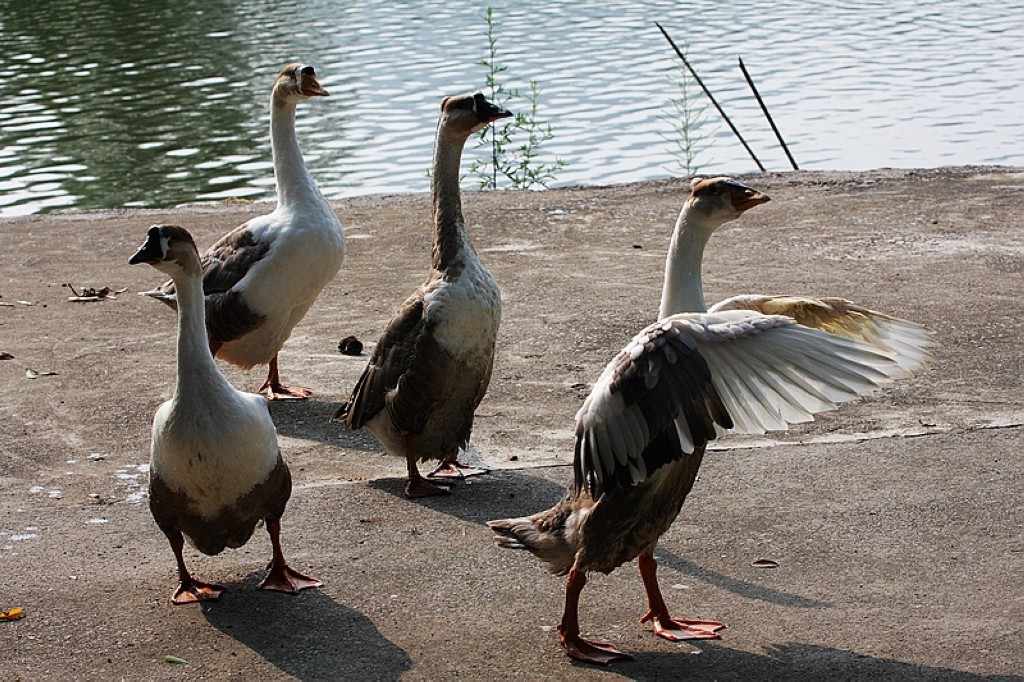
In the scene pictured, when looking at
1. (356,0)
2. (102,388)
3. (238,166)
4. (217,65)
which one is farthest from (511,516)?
(356,0)

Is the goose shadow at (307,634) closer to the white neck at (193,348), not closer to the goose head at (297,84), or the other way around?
the white neck at (193,348)

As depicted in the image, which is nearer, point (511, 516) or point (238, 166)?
point (511, 516)

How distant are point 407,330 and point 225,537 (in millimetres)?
1624

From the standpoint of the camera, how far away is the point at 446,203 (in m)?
6.79

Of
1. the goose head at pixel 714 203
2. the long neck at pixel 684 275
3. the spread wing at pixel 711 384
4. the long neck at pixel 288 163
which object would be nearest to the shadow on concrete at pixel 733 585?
the spread wing at pixel 711 384

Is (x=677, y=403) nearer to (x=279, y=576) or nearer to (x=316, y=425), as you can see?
(x=279, y=576)

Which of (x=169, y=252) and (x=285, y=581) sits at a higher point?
(x=169, y=252)

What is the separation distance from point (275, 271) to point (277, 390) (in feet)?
2.53

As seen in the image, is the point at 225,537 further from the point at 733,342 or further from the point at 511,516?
the point at 733,342

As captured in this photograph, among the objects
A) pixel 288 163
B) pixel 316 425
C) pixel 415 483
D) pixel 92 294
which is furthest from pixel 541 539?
pixel 92 294

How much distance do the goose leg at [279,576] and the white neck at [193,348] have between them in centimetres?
64

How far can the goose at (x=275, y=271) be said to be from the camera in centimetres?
779

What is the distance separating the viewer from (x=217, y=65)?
901 inches

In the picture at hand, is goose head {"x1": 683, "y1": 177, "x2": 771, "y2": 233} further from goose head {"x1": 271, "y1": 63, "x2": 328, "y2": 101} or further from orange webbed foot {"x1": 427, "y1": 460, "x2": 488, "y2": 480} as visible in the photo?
goose head {"x1": 271, "y1": 63, "x2": 328, "y2": 101}
